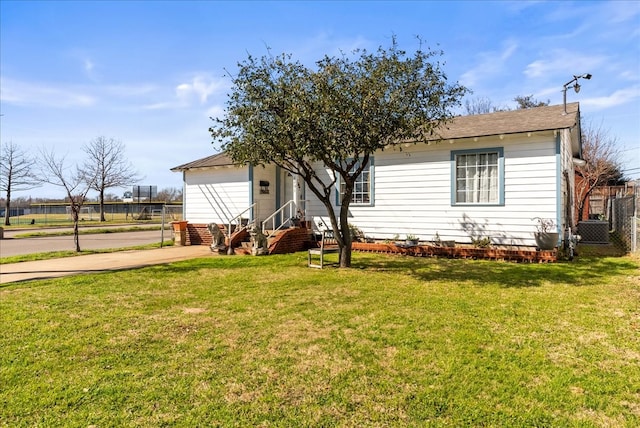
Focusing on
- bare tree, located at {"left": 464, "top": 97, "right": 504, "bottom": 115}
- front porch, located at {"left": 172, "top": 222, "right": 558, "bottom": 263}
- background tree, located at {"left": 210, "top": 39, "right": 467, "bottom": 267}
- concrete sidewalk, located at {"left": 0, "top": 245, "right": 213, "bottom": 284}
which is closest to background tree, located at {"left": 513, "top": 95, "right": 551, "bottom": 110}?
bare tree, located at {"left": 464, "top": 97, "right": 504, "bottom": 115}

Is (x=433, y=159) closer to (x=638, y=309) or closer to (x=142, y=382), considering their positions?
(x=638, y=309)

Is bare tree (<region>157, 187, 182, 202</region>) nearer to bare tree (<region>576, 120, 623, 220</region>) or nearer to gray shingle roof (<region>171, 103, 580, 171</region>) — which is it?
bare tree (<region>576, 120, 623, 220</region>)

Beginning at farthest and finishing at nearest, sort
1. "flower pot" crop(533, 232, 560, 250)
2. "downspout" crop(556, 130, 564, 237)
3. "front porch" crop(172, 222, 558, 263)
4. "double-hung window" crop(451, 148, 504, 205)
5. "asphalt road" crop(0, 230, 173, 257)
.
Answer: "asphalt road" crop(0, 230, 173, 257)
"double-hung window" crop(451, 148, 504, 205)
"front porch" crop(172, 222, 558, 263)
"downspout" crop(556, 130, 564, 237)
"flower pot" crop(533, 232, 560, 250)

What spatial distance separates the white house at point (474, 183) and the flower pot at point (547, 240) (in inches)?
14.2

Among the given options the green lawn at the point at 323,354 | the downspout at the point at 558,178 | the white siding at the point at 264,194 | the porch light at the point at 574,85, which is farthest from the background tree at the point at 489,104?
the green lawn at the point at 323,354

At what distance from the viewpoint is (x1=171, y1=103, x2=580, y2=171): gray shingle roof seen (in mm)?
9875

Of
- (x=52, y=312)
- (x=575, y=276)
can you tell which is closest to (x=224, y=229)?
(x=52, y=312)

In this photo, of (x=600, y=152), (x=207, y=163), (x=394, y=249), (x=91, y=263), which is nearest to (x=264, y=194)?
(x=207, y=163)

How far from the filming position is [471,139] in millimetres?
10656

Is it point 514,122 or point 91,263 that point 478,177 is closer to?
A: point 514,122

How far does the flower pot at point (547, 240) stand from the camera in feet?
31.2

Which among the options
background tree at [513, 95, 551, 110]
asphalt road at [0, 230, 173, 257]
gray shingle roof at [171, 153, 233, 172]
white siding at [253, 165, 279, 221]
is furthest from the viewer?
background tree at [513, 95, 551, 110]

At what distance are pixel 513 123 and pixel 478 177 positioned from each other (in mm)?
1800

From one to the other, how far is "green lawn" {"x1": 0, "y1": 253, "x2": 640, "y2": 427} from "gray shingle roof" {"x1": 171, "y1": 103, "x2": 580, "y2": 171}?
433 centimetres
